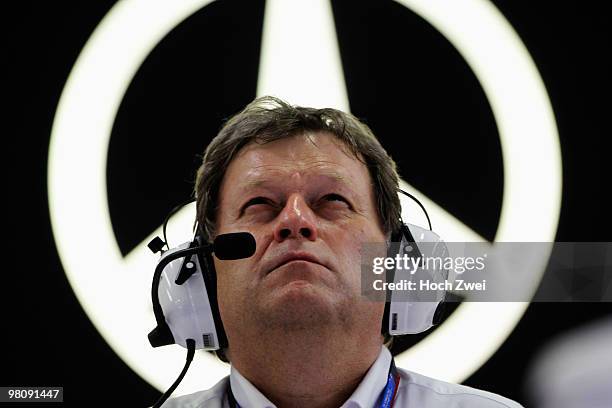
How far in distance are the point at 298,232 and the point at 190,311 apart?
1.03 feet

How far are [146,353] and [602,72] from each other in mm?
1869

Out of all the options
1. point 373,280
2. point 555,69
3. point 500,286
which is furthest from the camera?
point 555,69

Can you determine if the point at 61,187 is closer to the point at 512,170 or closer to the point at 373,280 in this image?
the point at 373,280

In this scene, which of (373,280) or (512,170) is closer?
(373,280)

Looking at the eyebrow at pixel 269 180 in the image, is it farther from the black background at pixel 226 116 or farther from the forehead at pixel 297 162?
the black background at pixel 226 116

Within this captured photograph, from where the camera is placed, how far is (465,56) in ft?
7.97

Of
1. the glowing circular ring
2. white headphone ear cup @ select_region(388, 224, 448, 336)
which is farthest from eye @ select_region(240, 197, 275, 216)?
the glowing circular ring

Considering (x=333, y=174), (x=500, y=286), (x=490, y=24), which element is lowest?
(x=500, y=286)

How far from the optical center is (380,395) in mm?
1685

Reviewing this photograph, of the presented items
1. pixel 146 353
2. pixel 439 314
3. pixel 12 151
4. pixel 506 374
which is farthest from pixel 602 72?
pixel 12 151

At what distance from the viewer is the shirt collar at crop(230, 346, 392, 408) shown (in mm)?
1620

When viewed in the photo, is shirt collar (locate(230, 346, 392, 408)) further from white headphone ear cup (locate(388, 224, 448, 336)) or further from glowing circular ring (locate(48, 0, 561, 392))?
glowing circular ring (locate(48, 0, 561, 392))

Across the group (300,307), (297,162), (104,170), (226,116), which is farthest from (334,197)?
(104,170)

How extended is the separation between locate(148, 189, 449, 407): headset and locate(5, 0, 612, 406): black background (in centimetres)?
71
